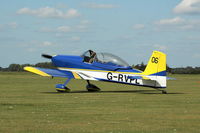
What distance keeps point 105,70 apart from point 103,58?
656 mm

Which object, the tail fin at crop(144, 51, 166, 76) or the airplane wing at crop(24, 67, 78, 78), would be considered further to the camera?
the airplane wing at crop(24, 67, 78, 78)

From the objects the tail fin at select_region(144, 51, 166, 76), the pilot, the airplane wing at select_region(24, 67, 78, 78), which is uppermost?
the pilot

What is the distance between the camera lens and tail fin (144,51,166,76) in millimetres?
20469

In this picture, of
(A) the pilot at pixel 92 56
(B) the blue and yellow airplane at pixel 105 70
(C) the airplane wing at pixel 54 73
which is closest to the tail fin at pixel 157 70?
(B) the blue and yellow airplane at pixel 105 70

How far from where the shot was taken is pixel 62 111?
41.2ft

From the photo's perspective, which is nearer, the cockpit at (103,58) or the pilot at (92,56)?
the cockpit at (103,58)

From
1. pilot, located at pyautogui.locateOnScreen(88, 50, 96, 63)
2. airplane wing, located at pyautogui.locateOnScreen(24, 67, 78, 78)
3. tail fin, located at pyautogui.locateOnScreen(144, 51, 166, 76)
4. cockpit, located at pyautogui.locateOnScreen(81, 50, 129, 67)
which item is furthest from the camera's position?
pilot, located at pyautogui.locateOnScreen(88, 50, 96, 63)

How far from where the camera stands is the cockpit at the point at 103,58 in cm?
2175

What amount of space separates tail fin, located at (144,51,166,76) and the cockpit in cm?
148

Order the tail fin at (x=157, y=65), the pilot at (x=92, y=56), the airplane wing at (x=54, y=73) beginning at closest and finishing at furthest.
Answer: the tail fin at (x=157, y=65) < the airplane wing at (x=54, y=73) < the pilot at (x=92, y=56)

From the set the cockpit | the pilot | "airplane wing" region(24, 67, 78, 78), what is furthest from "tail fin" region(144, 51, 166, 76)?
"airplane wing" region(24, 67, 78, 78)

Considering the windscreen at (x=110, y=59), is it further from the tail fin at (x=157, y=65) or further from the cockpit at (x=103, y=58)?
the tail fin at (x=157, y=65)

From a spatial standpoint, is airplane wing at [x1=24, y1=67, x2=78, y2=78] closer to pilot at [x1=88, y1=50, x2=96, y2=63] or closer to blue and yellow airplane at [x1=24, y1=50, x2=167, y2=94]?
blue and yellow airplane at [x1=24, y1=50, x2=167, y2=94]

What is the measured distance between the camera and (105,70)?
2173 cm
